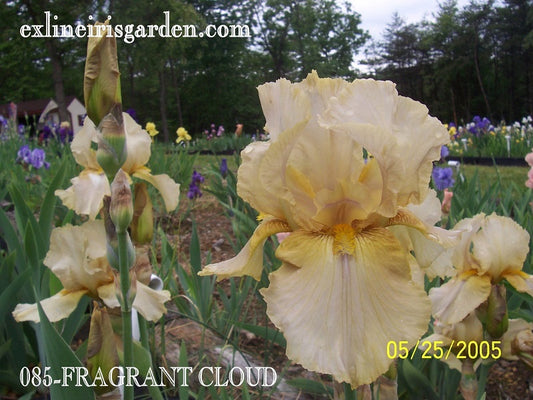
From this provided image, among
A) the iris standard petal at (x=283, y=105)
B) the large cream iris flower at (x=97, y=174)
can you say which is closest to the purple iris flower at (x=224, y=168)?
the large cream iris flower at (x=97, y=174)

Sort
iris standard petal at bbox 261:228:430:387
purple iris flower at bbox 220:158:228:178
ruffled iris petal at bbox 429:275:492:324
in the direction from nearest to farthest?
1. iris standard petal at bbox 261:228:430:387
2. ruffled iris petal at bbox 429:275:492:324
3. purple iris flower at bbox 220:158:228:178

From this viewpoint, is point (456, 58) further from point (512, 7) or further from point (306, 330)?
point (306, 330)

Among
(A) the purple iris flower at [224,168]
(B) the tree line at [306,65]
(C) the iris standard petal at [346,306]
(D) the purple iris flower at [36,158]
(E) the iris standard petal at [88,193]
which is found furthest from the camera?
(B) the tree line at [306,65]

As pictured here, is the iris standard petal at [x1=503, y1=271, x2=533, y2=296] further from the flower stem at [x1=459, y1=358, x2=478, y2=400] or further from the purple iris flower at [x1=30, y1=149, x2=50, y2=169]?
the purple iris flower at [x1=30, y1=149, x2=50, y2=169]

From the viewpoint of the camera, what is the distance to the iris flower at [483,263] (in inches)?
39.2

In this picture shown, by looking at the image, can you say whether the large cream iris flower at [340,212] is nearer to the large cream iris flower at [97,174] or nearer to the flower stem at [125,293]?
the flower stem at [125,293]

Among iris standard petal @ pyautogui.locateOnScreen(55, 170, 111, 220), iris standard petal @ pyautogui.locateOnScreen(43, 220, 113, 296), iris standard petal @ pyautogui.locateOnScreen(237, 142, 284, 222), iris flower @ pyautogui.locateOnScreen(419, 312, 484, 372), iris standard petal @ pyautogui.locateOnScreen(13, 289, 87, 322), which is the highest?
iris standard petal @ pyautogui.locateOnScreen(237, 142, 284, 222)

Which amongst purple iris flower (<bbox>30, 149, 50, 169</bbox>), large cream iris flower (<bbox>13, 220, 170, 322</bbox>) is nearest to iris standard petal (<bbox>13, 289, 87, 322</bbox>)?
large cream iris flower (<bbox>13, 220, 170, 322</bbox>)

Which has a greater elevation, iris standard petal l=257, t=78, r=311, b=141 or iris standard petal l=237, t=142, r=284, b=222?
iris standard petal l=257, t=78, r=311, b=141

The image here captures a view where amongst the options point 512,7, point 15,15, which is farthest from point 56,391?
point 512,7

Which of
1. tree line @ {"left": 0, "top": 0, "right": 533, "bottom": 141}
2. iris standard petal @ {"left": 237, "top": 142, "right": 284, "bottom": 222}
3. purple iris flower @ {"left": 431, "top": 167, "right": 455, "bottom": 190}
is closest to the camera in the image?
iris standard petal @ {"left": 237, "top": 142, "right": 284, "bottom": 222}

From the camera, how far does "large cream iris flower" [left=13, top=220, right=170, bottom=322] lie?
3.24 ft

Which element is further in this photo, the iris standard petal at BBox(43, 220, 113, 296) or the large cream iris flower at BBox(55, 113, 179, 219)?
the large cream iris flower at BBox(55, 113, 179, 219)

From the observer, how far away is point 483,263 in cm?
103
